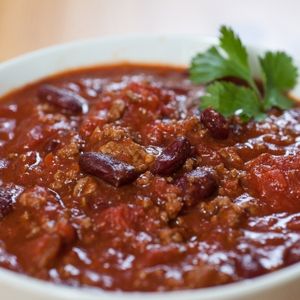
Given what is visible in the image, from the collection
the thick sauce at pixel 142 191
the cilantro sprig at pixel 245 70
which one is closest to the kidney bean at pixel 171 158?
the thick sauce at pixel 142 191

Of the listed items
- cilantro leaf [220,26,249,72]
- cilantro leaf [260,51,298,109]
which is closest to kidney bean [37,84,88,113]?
cilantro leaf [220,26,249,72]

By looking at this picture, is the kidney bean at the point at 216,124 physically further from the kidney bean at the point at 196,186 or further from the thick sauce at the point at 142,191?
the kidney bean at the point at 196,186

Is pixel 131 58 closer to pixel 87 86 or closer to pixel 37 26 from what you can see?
pixel 87 86

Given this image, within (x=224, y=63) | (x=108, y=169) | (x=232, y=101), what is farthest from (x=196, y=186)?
(x=224, y=63)

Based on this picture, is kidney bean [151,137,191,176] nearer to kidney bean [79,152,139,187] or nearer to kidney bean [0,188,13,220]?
kidney bean [79,152,139,187]

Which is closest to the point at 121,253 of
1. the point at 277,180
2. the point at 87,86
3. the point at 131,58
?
the point at 277,180
